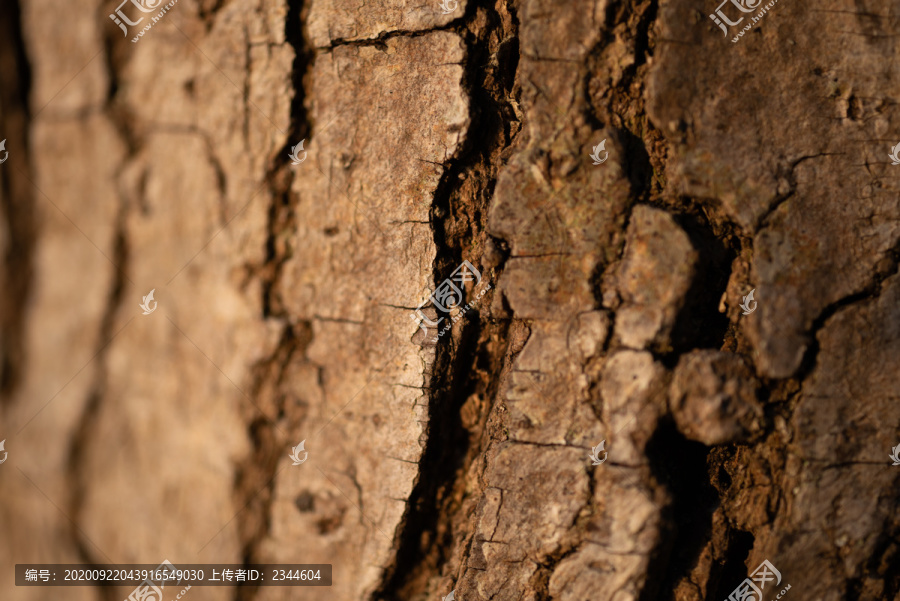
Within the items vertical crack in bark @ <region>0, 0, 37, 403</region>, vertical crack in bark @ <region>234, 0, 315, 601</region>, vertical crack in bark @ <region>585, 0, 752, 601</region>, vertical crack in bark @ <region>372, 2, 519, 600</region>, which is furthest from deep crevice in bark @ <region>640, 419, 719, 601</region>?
vertical crack in bark @ <region>0, 0, 37, 403</region>

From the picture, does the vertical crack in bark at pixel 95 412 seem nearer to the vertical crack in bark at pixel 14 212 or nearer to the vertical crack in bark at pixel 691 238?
the vertical crack in bark at pixel 14 212

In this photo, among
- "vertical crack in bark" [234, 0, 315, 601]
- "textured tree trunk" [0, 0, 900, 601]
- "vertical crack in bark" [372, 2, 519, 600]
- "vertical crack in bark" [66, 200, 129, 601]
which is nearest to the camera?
"textured tree trunk" [0, 0, 900, 601]

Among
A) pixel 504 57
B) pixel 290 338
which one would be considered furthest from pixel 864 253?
pixel 290 338

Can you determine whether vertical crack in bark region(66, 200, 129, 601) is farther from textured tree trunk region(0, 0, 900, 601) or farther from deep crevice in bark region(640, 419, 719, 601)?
deep crevice in bark region(640, 419, 719, 601)

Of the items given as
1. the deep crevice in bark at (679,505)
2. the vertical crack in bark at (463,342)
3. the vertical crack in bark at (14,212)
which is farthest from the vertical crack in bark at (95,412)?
the deep crevice in bark at (679,505)

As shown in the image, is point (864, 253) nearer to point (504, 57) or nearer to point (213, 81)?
point (504, 57)

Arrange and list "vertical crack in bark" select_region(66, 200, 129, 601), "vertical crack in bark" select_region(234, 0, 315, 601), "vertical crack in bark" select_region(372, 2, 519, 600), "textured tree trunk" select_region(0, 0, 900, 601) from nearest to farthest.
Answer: "textured tree trunk" select_region(0, 0, 900, 601)
"vertical crack in bark" select_region(372, 2, 519, 600)
"vertical crack in bark" select_region(234, 0, 315, 601)
"vertical crack in bark" select_region(66, 200, 129, 601)
